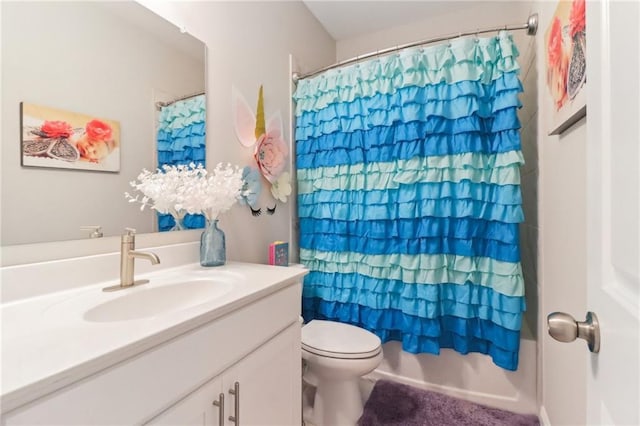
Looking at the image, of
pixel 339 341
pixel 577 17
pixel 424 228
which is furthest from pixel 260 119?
pixel 577 17

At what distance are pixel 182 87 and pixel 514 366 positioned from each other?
196cm

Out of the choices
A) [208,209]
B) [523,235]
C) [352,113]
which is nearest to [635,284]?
[208,209]

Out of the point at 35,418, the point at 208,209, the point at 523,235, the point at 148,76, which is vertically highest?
the point at 148,76

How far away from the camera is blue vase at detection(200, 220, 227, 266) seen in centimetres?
120

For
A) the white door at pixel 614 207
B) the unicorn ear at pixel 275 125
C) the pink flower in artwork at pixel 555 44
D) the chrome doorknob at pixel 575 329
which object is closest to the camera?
the white door at pixel 614 207

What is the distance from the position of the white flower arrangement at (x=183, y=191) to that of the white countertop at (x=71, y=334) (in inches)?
12.4

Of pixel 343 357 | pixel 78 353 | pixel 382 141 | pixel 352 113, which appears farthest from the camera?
pixel 352 113

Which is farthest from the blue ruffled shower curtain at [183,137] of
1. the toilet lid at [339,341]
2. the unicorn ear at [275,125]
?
the toilet lid at [339,341]

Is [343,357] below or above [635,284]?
below

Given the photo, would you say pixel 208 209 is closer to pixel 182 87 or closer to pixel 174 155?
pixel 174 155

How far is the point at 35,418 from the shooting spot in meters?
0.43

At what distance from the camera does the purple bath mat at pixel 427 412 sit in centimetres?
150

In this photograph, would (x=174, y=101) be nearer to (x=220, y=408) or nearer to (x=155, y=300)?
(x=155, y=300)

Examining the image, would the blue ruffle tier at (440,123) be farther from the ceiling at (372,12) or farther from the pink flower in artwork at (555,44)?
the ceiling at (372,12)
